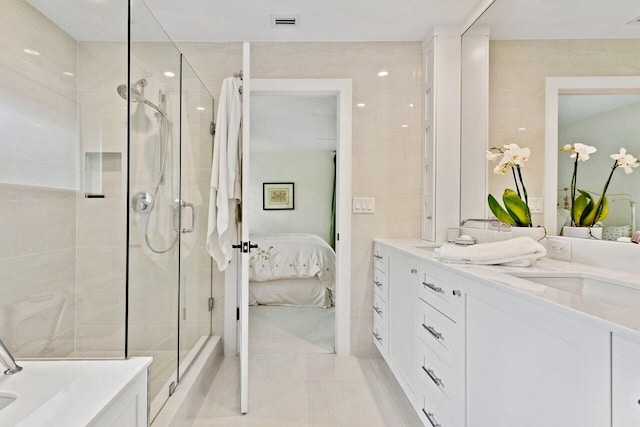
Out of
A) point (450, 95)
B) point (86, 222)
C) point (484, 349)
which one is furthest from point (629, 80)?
point (86, 222)

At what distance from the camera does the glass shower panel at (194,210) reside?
2.13 metres

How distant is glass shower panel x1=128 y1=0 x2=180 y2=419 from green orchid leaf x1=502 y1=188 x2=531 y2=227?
1.82 m

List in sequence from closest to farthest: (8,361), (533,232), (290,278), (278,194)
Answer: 1. (8,361)
2. (533,232)
3. (290,278)
4. (278,194)

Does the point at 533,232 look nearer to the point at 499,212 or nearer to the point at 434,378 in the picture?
the point at 499,212

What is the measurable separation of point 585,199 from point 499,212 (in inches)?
21.9

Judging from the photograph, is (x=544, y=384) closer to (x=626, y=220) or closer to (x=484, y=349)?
(x=484, y=349)

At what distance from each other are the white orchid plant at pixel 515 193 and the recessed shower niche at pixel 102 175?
1.91 metres

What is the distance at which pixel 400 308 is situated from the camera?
6.58ft

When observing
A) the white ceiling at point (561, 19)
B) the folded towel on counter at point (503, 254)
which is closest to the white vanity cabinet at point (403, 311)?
the folded towel on counter at point (503, 254)

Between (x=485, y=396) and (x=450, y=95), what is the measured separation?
2053 mm

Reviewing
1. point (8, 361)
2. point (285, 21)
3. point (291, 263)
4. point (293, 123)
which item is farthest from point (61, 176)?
point (293, 123)

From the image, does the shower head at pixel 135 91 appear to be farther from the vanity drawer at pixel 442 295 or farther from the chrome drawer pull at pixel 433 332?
the chrome drawer pull at pixel 433 332

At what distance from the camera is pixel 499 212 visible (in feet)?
6.57

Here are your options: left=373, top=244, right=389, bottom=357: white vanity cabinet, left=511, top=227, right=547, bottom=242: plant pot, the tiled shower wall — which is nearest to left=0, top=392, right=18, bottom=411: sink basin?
the tiled shower wall
